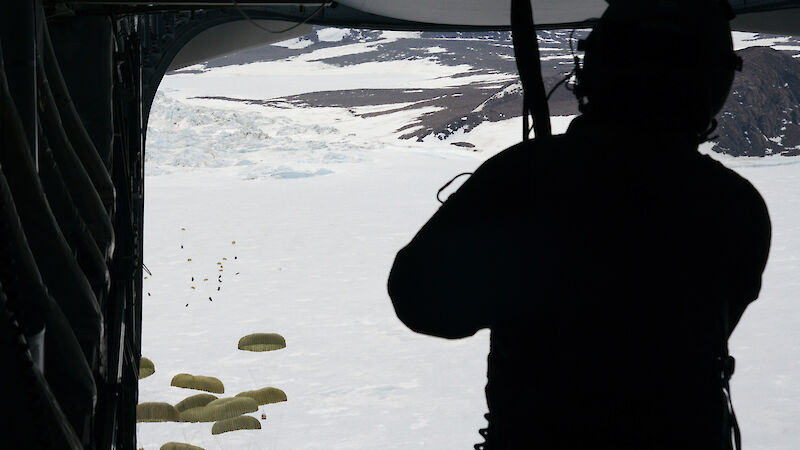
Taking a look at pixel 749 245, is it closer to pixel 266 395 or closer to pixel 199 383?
pixel 266 395

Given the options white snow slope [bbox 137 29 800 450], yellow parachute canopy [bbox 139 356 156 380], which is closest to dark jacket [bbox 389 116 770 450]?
white snow slope [bbox 137 29 800 450]

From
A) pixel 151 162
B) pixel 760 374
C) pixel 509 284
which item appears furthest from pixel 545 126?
pixel 151 162

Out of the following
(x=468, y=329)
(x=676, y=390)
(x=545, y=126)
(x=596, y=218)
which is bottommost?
(x=676, y=390)

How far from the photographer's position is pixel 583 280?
1709 mm

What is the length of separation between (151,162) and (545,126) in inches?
1813

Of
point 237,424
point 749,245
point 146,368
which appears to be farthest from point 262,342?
point 749,245

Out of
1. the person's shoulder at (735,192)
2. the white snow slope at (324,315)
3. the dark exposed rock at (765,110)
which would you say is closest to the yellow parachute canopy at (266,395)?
the white snow slope at (324,315)

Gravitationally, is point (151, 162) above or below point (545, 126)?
below

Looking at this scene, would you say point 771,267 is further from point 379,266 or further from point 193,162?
point 193,162

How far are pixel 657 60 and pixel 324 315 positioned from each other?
1833 centimetres

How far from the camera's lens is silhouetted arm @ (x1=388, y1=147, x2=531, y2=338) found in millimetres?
1666

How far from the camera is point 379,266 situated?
82.8ft

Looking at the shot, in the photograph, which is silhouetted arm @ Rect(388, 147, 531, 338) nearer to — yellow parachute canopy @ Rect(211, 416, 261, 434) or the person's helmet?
the person's helmet

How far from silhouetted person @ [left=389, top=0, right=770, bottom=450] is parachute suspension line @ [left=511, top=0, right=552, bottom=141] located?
0.13 meters
